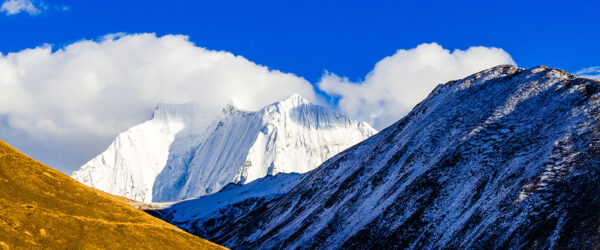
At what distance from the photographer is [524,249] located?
58625mm

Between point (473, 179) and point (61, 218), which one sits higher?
point (473, 179)

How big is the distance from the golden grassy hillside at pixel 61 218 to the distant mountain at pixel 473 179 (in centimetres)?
3556

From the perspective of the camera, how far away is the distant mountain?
64000 millimetres

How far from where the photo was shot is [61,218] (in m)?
47.4

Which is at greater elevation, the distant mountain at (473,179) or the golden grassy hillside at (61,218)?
the distant mountain at (473,179)

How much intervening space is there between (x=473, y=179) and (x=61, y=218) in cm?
5910

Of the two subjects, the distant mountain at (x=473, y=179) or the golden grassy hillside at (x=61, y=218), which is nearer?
the golden grassy hillside at (x=61, y=218)

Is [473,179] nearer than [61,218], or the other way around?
[61,218]

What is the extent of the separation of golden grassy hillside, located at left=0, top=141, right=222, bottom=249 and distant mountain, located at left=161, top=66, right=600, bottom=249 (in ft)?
117

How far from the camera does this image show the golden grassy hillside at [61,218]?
43.3 m

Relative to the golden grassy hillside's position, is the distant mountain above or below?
above

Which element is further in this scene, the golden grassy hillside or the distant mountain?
the distant mountain

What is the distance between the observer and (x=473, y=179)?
8181 cm

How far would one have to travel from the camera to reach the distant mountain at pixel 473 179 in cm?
6400
